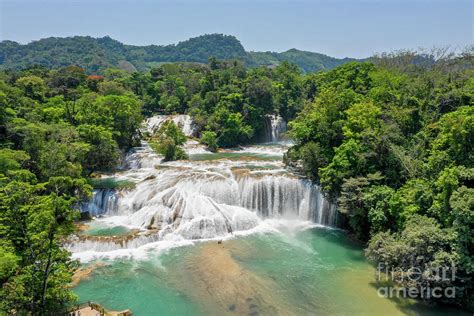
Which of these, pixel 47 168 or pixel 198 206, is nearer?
pixel 198 206

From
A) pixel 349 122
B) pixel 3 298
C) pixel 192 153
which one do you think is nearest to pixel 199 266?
pixel 3 298

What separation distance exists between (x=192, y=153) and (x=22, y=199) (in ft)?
89.1

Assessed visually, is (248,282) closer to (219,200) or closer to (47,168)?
(219,200)

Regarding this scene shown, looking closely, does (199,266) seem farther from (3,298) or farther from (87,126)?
(87,126)

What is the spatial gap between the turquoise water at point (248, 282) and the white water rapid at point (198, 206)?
152 cm

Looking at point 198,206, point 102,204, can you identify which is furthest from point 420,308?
point 102,204

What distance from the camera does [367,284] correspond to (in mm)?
16438

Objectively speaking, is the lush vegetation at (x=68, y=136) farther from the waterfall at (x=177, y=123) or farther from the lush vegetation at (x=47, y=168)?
the waterfall at (x=177, y=123)

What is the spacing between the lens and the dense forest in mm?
11703

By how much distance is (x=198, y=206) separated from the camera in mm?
23000

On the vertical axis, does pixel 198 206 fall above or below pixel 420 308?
above

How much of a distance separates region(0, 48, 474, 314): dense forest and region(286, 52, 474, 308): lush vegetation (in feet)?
0.21

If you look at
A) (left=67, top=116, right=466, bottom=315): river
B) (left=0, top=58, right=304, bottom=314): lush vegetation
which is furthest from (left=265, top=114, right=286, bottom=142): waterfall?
(left=67, top=116, right=466, bottom=315): river

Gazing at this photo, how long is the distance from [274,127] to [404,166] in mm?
30240
